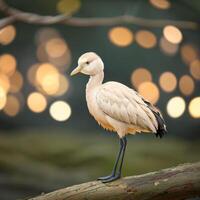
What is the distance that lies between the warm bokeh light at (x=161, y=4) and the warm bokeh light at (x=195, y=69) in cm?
39

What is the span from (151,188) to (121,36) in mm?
1380

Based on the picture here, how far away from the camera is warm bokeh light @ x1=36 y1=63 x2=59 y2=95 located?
309 centimetres

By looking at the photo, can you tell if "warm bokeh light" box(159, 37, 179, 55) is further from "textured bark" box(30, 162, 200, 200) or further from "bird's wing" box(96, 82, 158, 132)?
"textured bark" box(30, 162, 200, 200)

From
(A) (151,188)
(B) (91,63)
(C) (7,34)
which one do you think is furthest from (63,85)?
(A) (151,188)

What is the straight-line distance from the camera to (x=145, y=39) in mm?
3096

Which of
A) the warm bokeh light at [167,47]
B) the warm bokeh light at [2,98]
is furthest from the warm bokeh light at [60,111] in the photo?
the warm bokeh light at [167,47]

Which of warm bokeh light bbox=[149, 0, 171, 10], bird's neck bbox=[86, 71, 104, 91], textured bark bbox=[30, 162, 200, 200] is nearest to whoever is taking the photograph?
textured bark bbox=[30, 162, 200, 200]

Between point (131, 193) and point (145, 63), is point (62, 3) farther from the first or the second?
point (131, 193)

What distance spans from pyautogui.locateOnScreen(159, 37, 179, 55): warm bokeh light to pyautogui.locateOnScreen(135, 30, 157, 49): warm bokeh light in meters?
0.05

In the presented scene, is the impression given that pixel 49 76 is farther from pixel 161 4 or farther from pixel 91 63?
pixel 91 63

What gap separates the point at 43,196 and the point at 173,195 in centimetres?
53

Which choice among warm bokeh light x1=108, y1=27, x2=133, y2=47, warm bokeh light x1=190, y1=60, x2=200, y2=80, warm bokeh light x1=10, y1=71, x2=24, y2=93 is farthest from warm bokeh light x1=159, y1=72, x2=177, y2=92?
warm bokeh light x1=10, y1=71, x2=24, y2=93

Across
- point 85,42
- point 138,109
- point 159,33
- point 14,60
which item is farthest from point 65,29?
point 138,109

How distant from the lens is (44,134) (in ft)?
10.2
